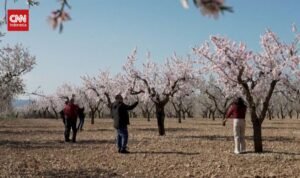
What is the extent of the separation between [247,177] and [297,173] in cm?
124

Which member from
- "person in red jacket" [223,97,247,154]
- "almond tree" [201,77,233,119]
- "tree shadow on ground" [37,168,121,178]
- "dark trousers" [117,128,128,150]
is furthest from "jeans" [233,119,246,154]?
"almond tree" [201,77,233,119]

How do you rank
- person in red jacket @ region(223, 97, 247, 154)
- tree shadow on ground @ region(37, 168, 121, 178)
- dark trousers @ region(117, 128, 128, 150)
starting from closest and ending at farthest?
tree shadow on ground @ region(37, 168, 121, 178)
person in red jacket @ region(223, 97, 247, 154)
dark trousers @ region(117, 128, 128, 150)

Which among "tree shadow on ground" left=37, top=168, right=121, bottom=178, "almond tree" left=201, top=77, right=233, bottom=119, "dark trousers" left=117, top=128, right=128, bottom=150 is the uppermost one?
"almond tree" left=201, top=77, right=233, bottom=119

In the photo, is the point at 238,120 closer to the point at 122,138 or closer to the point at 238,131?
the point at 238,131

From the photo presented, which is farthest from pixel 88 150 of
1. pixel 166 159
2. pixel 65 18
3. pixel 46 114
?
pixel 46 114

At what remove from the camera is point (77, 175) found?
438 inches

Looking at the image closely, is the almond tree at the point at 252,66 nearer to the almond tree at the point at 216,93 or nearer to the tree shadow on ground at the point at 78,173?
the tree shadow on ground at the point at 78,173

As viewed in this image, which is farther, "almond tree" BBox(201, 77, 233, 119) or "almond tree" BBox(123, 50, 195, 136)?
"almond tree" BBox(201, 77, 233, 119)

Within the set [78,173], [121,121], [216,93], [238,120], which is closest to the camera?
[78,173]

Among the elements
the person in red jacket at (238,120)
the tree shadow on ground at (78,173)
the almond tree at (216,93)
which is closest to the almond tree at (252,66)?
the person in red jacket at (238,120)

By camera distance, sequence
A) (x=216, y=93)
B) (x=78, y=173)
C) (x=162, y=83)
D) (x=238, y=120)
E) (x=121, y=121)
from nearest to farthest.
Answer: (x=78, y=173)
(x=238, y=120)
(x=121, y=121)
(x=162, y=83)
(x=216, y=93)

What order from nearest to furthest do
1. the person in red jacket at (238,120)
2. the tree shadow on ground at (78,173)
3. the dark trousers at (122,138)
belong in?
the tree shadow on ground at (78,173) → the person in red jacket at (238,120) → the dark trousers at (122,138)

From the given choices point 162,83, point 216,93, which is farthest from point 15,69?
point 216,93

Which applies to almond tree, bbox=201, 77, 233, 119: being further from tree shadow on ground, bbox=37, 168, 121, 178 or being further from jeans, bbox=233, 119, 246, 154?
tree shadow on ground, bbox=37, 168, 121, 178
